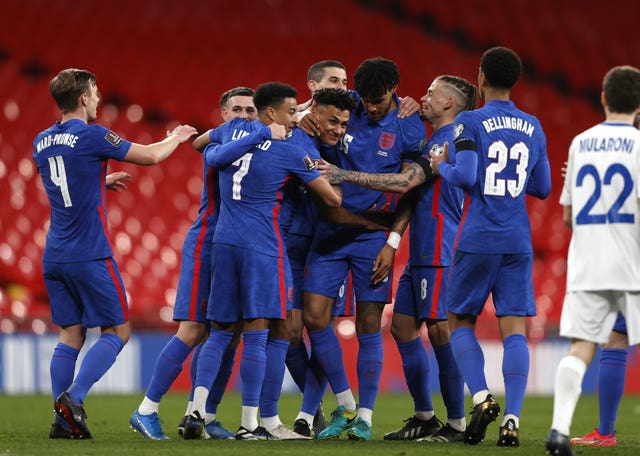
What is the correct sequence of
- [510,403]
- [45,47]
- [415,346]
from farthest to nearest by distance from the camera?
[45,47]
[415,346]
[510,403]

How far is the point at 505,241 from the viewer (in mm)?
5094

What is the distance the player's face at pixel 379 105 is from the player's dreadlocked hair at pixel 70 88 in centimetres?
154

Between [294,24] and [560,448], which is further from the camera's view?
[294,24]

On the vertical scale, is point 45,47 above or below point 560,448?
above

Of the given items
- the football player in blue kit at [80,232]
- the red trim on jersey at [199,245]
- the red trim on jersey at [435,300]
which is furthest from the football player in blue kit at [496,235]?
the football player in blue kit at [80,232]

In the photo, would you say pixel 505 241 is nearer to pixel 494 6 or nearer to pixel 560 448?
pixel 560 448

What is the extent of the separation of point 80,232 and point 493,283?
218 centimetres

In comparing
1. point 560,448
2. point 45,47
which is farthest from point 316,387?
point 45,47

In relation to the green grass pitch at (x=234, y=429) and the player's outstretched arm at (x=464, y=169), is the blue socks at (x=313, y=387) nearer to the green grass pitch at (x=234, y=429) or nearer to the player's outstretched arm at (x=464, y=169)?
the green grass pitch at (x=234, y=429)

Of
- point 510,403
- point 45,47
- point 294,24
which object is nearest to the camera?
point 510,403

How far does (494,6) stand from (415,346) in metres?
11.1

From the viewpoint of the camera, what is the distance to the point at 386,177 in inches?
221

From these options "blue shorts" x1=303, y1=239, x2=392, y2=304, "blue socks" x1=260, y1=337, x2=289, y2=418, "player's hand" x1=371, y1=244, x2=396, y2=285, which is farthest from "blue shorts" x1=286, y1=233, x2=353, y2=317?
"blue socks" x1=260, y1=337, x2=289, y2=418

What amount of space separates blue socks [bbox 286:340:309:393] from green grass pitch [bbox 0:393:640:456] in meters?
0.57
